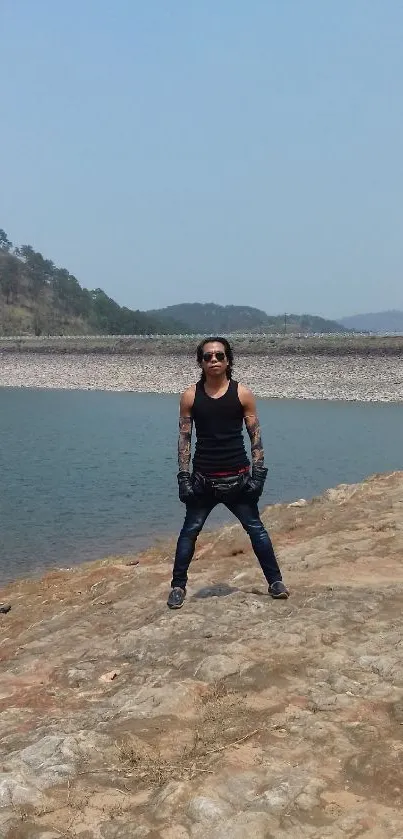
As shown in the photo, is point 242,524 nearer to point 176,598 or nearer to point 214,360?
point 176,598

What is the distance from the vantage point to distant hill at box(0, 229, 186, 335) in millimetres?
143625

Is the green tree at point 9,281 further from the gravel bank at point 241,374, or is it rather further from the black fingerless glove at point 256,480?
the black fingerless glove at point 256,480

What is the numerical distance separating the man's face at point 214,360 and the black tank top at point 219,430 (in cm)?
20

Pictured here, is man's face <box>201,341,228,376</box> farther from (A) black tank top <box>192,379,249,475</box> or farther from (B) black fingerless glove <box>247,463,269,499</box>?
(B) black fingerless glove <box>247,463,269,499</box>

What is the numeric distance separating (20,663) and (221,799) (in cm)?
332

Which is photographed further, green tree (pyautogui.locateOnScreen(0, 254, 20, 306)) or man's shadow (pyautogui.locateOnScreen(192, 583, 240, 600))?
green tree (pyautogui.locateOnScreen(0, 254, 20, 306))

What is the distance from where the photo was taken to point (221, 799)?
3213 millimetres

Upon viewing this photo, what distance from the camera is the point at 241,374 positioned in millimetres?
66312

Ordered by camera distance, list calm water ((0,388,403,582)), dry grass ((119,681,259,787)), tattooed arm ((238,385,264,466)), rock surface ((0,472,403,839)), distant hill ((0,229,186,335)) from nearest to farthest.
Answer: rock surface ((0,472,403,839))
dry grass ((119,681,259,787))
tattooed arm ((238,385,264,466))
calm water ((0,388,403,582))
distant hill ((0,229,186,335))

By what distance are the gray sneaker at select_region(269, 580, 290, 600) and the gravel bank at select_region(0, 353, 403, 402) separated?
165 feet

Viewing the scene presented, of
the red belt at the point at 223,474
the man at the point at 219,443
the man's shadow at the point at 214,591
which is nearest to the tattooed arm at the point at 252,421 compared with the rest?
the man at the point at 219,443

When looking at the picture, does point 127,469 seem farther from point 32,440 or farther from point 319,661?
point 319,661

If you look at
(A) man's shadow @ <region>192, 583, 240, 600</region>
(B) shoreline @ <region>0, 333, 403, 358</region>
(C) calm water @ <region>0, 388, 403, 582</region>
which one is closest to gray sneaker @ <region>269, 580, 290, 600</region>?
(A) man's shadow @ <region>192, 583, 240, 600</region>

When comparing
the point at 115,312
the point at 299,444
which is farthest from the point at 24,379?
the point at 115,312
